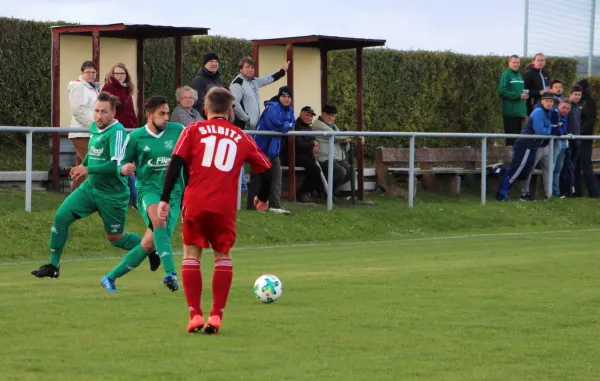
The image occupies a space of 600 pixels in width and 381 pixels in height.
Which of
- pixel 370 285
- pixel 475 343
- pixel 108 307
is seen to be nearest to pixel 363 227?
pixel 370 285

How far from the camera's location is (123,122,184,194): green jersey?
35.9ft

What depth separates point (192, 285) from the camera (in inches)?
334

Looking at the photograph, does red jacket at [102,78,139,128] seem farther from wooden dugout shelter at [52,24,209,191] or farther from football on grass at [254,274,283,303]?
football on grass at [254,274,283,303]

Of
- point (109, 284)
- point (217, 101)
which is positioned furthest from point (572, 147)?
point (217, 101)

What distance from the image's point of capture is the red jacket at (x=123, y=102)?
16.8 meters

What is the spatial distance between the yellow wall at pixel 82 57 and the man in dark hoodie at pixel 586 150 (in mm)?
9015

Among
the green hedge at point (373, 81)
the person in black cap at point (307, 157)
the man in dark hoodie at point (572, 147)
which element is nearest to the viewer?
the person in black cap at point (307, 157)

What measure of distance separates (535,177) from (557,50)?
802cm

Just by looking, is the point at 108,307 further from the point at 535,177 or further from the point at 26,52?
the point at 535,177

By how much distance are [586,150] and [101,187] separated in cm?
1432

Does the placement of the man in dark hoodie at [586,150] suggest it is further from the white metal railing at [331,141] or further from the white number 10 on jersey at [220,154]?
the white number 10 on jersey at [220,154]

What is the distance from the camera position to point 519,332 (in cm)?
863

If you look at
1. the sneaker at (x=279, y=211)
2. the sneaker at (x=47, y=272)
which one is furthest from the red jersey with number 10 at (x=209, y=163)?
the sneaker at (x=279, y=211)

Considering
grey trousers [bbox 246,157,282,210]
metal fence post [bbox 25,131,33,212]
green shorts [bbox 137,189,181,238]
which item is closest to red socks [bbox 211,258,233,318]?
green shorts [bbox 137,189,181,238]
